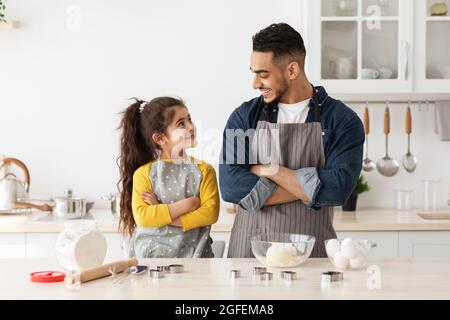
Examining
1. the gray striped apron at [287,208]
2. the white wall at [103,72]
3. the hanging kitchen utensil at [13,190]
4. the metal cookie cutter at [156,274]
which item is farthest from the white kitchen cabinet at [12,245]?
the metal cookie cutter at [156,274]

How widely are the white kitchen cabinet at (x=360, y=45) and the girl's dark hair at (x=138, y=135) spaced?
112 cm

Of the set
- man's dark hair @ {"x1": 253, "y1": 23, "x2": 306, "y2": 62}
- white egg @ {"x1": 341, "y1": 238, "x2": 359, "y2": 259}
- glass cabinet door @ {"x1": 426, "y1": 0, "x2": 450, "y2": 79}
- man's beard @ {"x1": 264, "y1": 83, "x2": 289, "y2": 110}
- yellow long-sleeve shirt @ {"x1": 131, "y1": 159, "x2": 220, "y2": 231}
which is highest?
glass cabinet door @ {"x1": 426, "y1": 0, "x2": 450, "y2": 79}

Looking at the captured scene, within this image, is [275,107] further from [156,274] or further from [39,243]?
[39,243]

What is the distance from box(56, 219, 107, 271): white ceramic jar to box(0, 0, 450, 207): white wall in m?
1.89

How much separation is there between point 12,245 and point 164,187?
1.11 metres

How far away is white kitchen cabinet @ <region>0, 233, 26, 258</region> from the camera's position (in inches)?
142

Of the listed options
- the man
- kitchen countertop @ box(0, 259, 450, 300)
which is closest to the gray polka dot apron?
the man

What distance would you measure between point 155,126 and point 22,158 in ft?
4.90

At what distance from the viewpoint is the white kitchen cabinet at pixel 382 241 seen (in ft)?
11.8

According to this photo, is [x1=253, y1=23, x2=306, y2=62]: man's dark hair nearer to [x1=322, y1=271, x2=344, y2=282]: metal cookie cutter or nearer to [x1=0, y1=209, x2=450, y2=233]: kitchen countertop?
[x1=322, y1=271, x2=344, y2=282]: metal cookie cutter

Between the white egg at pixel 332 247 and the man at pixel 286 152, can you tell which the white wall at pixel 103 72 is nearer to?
the man at pixel 286 152

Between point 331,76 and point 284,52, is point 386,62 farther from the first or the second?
point 284,52

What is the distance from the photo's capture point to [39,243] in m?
3.61

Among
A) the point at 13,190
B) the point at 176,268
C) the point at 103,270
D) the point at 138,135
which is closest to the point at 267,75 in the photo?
the point at 138,135
